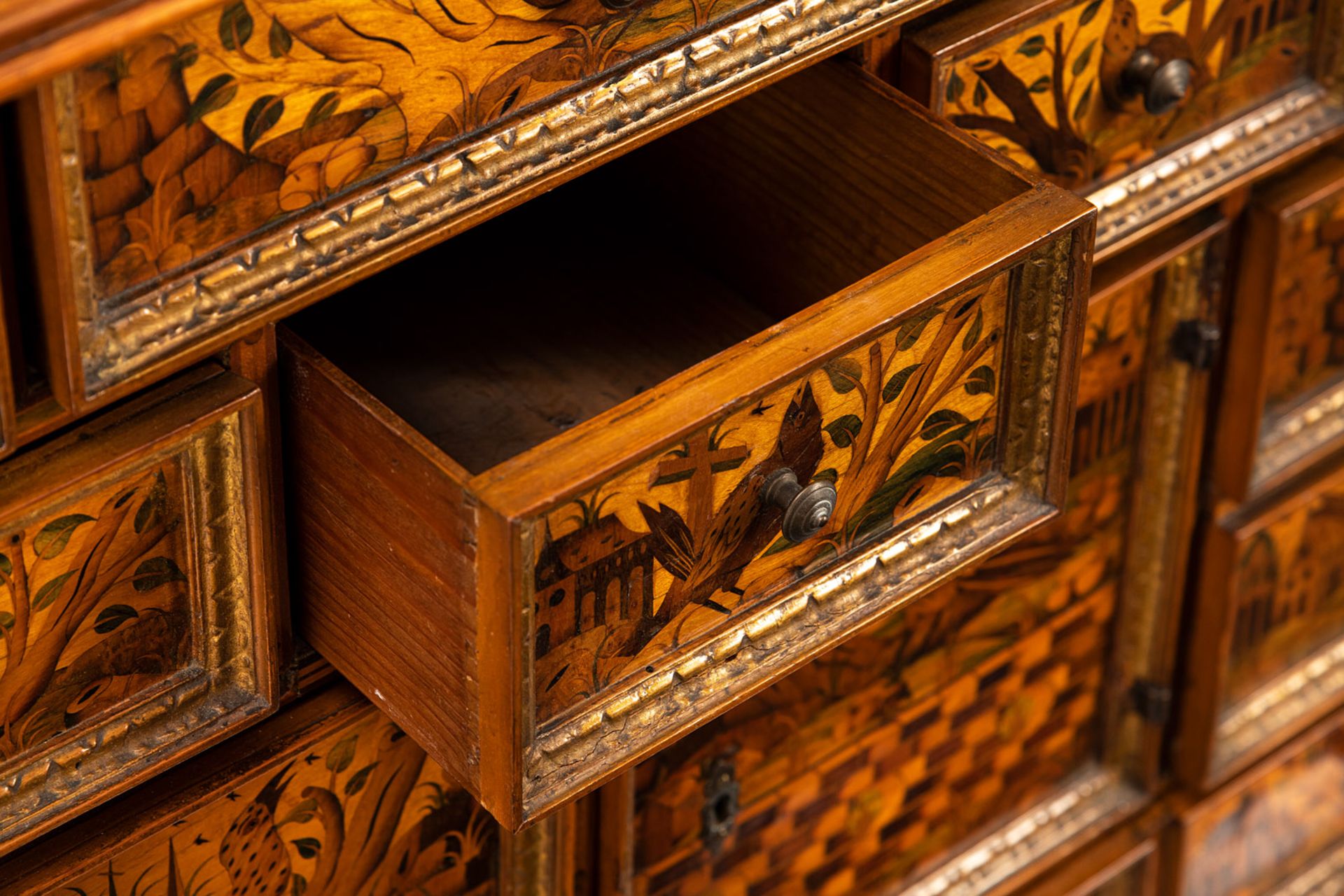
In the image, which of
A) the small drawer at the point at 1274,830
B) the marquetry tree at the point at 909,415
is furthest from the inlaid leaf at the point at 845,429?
the small drawer at the point at 1274,830

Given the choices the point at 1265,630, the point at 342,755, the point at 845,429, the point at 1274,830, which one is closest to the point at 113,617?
the point at 342,755

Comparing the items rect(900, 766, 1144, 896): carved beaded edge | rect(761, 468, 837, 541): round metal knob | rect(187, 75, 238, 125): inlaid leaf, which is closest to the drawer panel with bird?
A: rect(900, 766, 1144, 896): carved beaded edge

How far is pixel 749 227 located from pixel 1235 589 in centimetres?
43

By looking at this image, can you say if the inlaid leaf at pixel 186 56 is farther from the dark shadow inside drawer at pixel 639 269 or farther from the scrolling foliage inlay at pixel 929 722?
the scrolling foliage inlay at pixel 929 722

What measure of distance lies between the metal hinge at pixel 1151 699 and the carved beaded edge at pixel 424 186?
543mm

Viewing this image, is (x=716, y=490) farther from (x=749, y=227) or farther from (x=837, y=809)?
(x=837, y=809)

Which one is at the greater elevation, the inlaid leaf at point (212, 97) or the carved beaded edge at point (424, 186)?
the inlaid leaf at point (212, 97)

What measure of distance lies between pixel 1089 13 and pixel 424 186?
348 mm

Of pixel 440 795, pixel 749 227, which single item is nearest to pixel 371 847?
pixel 440 795

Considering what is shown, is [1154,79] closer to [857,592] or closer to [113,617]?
[857,592]

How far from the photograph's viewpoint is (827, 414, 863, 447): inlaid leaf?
0.77 m

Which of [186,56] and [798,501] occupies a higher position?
[186,56]

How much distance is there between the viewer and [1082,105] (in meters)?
0.95

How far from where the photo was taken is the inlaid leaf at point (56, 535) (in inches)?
27.5
